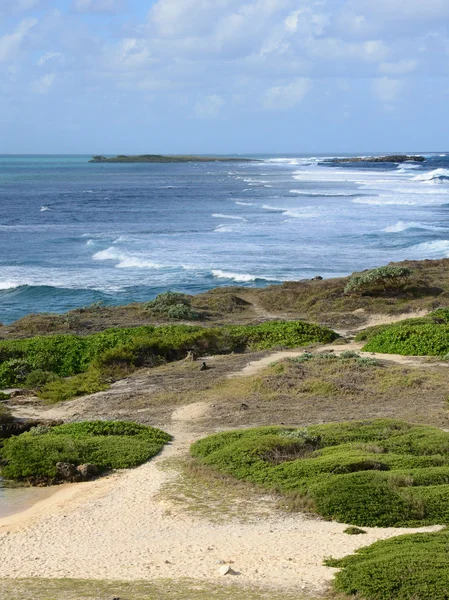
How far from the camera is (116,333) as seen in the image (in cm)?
2602

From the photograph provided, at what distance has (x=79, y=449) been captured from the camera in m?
15.4

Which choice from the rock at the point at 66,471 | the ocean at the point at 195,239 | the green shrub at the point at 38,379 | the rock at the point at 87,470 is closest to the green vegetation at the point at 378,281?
the ocean at the point at 195,239

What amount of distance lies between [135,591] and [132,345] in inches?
→ 575

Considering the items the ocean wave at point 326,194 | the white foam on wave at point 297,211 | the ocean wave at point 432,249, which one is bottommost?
the ocean wave at point 432,249

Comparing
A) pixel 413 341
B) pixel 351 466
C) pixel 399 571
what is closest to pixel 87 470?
pixel 351 466

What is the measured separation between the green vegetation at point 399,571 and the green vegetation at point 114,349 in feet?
38.8

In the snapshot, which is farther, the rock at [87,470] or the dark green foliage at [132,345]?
the dark green foliage at [132,345]

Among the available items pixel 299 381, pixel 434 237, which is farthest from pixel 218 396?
pixel 434 237

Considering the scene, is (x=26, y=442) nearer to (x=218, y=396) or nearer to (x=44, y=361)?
(x=218, y=396)

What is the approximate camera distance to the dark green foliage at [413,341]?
23.4 meters

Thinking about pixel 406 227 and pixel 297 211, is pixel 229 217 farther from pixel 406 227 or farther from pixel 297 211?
pixel 406 227

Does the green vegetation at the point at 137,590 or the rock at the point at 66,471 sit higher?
the green vegetation at the point at 137,590

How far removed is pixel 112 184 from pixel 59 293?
A: 89.9 m

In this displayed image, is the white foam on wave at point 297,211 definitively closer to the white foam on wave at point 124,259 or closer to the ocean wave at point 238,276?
the white foam on wave at point 124,259
